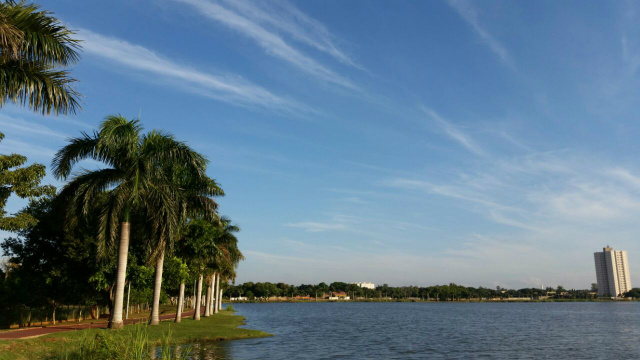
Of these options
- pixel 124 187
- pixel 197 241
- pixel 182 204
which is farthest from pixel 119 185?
pixel 197 241

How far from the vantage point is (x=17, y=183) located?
2845cm

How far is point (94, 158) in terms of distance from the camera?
36.0 metres

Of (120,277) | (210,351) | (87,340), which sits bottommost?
(210,351)

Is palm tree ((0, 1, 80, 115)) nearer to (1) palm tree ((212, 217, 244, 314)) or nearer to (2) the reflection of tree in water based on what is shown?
(2) the reflection of tree in water

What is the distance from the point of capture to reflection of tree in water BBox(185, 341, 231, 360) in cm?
2898

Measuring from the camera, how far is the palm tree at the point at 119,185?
34.3m

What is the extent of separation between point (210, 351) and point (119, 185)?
14.3m

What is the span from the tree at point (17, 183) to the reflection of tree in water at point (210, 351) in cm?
1374

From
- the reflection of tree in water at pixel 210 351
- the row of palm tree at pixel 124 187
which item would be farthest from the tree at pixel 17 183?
the reflection of tree in water at pixel 210 351

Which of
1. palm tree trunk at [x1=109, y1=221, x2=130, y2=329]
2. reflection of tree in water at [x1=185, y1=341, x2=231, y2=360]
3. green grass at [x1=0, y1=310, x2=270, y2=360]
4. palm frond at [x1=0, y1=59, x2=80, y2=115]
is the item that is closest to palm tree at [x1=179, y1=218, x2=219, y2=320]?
green grass at [x1=0, y1=310, x2=270, y2=360]

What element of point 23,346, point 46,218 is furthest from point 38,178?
point 46,218

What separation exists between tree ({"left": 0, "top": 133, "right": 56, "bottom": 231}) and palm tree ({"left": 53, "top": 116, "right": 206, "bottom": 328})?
4.63 metres

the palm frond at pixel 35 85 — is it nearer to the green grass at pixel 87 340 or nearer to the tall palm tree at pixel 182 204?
the green grass at pixel 87 340

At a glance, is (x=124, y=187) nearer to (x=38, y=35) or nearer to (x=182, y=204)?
(x=182, y=204)
